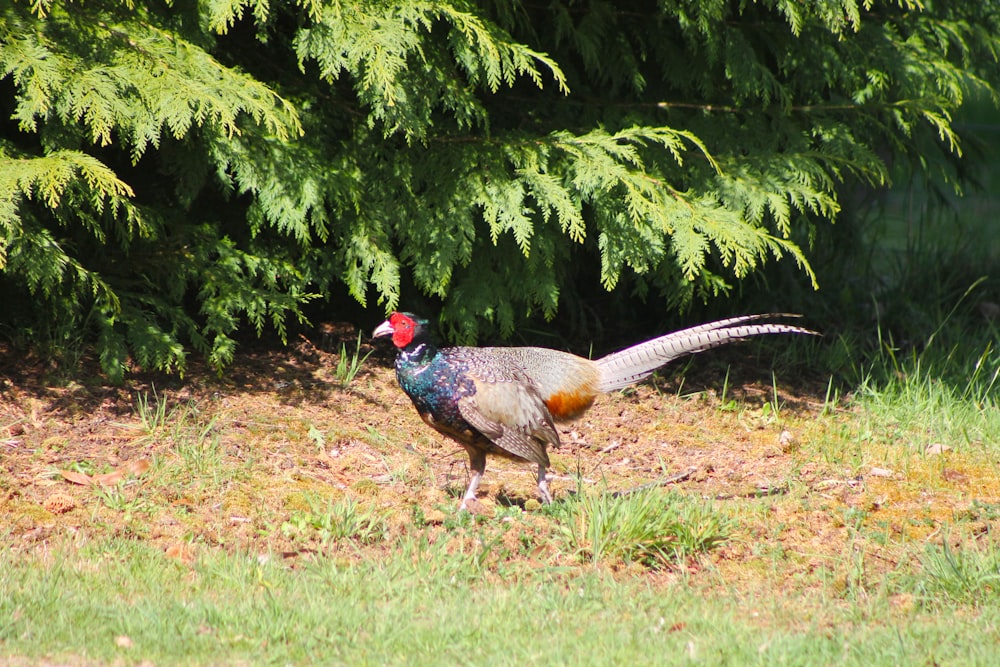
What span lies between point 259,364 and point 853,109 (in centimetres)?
391

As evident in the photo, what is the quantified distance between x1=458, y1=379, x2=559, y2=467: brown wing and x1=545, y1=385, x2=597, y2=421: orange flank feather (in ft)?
0.71

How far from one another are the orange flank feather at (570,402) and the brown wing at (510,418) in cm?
22

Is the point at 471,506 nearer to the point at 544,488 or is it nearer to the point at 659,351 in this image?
the point at 544,488

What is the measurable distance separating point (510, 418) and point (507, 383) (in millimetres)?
186

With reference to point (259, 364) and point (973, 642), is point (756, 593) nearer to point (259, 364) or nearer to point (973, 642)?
point (973, 642)

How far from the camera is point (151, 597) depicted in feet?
13.8

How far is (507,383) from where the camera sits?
5.37 meters

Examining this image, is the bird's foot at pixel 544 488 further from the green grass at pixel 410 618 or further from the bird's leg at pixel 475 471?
the green grass at pixel 410 618

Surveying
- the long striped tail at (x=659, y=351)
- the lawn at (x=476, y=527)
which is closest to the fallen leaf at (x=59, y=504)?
the lawn at (x=476, y=527)

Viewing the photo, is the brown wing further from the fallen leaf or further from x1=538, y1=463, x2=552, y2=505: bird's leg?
the fallen leaf

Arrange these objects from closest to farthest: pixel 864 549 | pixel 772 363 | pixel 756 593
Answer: pixel 756 593 → pixel 864 549 → pixel 772 363

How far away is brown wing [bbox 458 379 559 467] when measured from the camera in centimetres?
523

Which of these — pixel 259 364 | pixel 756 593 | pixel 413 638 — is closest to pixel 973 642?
pixel 756 593

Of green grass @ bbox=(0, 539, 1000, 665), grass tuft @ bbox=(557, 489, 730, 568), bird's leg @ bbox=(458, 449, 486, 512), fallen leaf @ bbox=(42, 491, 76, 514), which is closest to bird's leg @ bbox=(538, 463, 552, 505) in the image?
bird's leg @ bbox=(458, 449, 486, 512)
